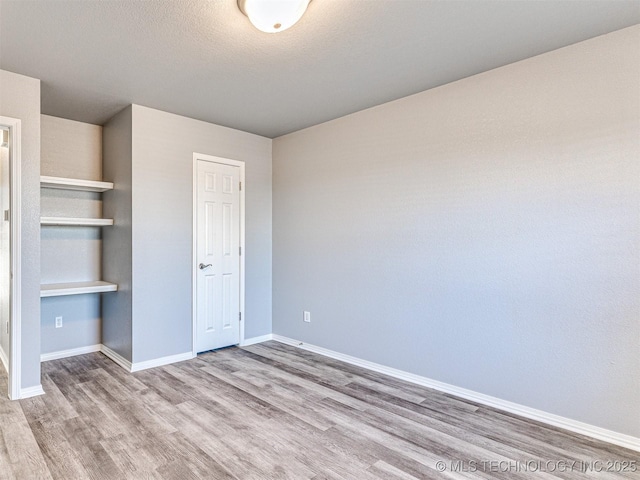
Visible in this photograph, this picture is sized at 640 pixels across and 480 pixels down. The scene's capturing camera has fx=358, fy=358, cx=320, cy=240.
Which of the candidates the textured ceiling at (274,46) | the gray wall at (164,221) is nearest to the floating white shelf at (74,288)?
the gray wall at (164,221)

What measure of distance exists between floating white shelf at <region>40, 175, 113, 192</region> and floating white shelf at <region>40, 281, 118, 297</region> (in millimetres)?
971

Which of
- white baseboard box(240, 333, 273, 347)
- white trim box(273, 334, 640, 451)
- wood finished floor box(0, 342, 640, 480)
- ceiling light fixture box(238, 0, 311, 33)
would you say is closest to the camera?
ceiling light fixture box(238, 0, 311, 33)

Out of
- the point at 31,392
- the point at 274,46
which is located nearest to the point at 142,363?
the point at 31,392

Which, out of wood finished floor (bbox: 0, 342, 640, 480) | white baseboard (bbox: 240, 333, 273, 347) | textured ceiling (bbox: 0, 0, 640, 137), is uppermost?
textured ceiling (bbox: 0, 0, 640, 137)

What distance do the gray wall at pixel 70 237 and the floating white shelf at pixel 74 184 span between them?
0.74 feet

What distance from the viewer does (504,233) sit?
265 centimetres

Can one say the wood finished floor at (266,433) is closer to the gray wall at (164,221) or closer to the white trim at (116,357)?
the white trim at (116,357)

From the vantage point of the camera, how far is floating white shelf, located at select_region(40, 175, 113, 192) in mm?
3238

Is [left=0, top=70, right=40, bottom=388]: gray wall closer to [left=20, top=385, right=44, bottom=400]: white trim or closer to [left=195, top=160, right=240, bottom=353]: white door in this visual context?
[left=20, top=385, right=44, bottom=400]: white trim

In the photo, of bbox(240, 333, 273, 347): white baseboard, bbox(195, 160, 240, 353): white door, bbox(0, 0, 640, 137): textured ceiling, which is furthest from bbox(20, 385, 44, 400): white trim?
bbox(0, 0, 640, 137): textured ceiling

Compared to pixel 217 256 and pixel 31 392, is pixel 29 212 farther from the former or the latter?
pixel 217 256

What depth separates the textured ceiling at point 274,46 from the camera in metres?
2.01

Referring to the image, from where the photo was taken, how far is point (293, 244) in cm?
430

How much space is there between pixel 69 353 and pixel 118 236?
142 cm
